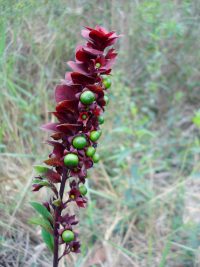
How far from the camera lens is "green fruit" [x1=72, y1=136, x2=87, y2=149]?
1.28 meters

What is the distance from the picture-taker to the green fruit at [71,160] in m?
1.28

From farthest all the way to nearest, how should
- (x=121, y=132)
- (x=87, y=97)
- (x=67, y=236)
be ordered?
(x=121, y=132) < (x=67, y=236) < (x=87, y=97)

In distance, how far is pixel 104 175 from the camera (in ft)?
9.51

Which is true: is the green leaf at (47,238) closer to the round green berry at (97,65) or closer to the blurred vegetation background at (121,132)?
the blurred vegetation background at (121,132)

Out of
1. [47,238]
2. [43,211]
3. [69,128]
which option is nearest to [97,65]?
[69,128]

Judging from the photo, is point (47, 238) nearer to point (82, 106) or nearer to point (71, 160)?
point (71, 160)

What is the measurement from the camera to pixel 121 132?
313 cm

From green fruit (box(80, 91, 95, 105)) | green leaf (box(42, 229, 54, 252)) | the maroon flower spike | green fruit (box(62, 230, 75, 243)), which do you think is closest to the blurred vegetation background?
green leaf (box(42, 229, 54, 252))

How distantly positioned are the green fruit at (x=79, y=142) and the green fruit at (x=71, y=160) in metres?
0.03

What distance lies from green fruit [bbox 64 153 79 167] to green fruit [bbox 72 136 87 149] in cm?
3

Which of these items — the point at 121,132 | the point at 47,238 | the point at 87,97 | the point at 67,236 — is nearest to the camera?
the point at 87,97

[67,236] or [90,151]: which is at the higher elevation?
[90,151]

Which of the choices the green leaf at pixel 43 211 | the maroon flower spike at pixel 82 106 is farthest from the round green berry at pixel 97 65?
the green leaf at pixel 43 211

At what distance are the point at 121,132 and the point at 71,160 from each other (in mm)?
1864
